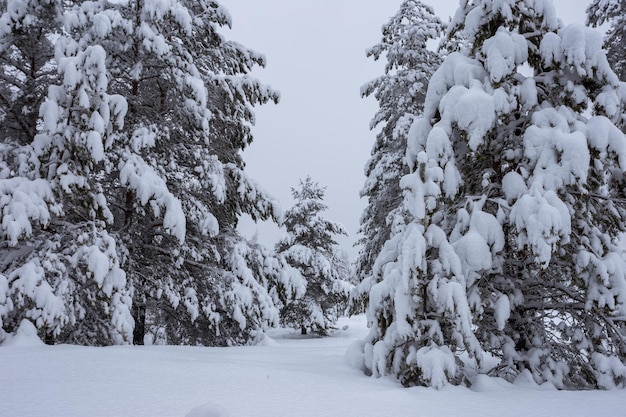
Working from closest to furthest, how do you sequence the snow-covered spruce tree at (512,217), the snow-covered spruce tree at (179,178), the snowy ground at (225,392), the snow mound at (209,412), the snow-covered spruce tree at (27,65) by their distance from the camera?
the snow mound at (209,412) → the snowy ground at (225,392) → the snow-covered spruce tree at (512,217) → the snow-covered spruce tree at (27,65) → the snow-covered spruce tree at (179,178)

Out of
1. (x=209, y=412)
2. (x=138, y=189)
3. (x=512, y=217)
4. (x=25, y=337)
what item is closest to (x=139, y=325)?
(x=138, y=189)

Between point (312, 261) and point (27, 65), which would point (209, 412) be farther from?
point (312, 261)

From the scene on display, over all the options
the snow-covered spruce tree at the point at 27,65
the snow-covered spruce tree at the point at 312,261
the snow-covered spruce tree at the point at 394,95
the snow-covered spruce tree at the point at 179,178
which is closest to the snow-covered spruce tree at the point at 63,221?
the snow-covered spruce tree at the point at 27,65

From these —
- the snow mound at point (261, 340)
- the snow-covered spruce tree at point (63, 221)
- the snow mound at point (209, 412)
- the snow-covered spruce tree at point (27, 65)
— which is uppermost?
the snow-covered spruce tree at point (27, 65)

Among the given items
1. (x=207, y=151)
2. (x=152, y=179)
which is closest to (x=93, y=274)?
(x=152, y=179)

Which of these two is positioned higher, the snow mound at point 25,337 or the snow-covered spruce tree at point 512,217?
the snow-covered spruce tree at point 512,217

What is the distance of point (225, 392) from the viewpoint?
140 inches

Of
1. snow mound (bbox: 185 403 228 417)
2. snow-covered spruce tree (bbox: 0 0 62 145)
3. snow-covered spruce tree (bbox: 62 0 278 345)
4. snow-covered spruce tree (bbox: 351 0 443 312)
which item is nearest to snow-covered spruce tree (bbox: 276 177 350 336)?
snow-covered spruce tree (bbox: 351 0 443 312)

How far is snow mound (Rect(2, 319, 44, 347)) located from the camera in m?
5.45

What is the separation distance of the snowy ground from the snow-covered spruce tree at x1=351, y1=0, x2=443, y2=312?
881 centimetres

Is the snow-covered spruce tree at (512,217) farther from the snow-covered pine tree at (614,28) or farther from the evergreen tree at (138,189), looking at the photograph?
the snow-covered pine tree at (614,28)

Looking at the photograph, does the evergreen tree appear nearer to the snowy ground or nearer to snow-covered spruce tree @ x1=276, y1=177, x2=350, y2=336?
the snowy ground

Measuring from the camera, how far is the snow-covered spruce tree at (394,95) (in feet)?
43.5

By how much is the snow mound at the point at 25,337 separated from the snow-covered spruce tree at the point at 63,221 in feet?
0.37
